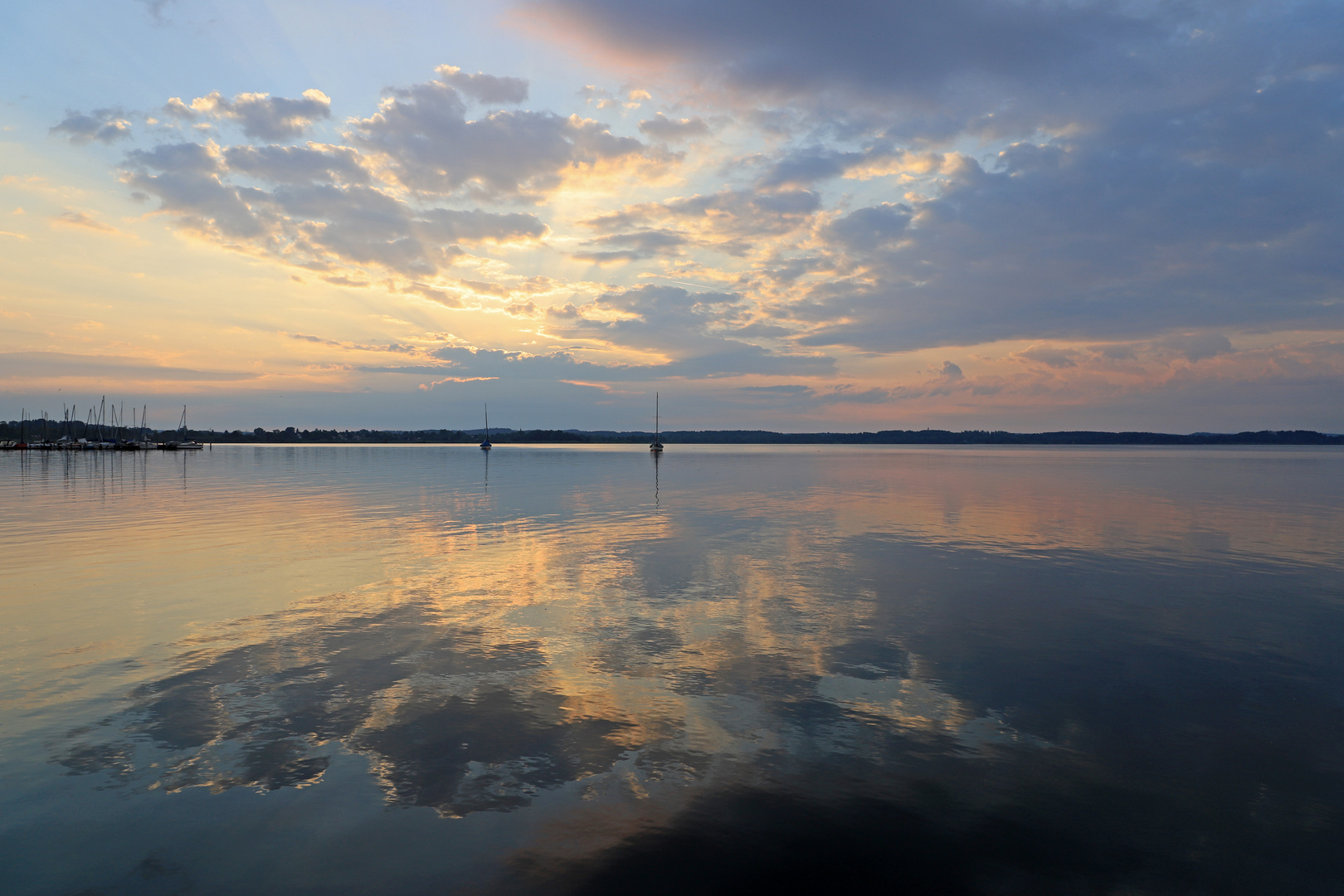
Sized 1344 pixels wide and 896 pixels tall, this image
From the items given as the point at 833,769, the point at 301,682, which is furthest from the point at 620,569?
the point at 833,769

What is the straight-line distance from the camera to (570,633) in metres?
15.6

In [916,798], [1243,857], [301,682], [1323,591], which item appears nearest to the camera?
[1243,857]

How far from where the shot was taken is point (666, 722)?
1085 centimetres

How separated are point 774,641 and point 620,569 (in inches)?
341

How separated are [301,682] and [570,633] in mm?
5459

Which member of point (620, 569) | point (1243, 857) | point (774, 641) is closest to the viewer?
point (1243, 857)

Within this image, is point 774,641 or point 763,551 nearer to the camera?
point 774,641

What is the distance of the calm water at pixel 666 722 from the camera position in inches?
292

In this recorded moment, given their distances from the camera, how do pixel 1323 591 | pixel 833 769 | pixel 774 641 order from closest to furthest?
1. pixel 833 769
2. pixel 774 641
3. pixel 1323 591

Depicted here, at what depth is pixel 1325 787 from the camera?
902 cm

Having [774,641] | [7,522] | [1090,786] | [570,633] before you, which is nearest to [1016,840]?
[1090,786]

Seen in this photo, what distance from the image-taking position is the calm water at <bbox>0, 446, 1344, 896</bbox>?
24.3 feet

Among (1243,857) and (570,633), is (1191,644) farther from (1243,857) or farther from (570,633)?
(570,633)

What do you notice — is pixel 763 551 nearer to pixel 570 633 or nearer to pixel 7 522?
pixel 570 633
